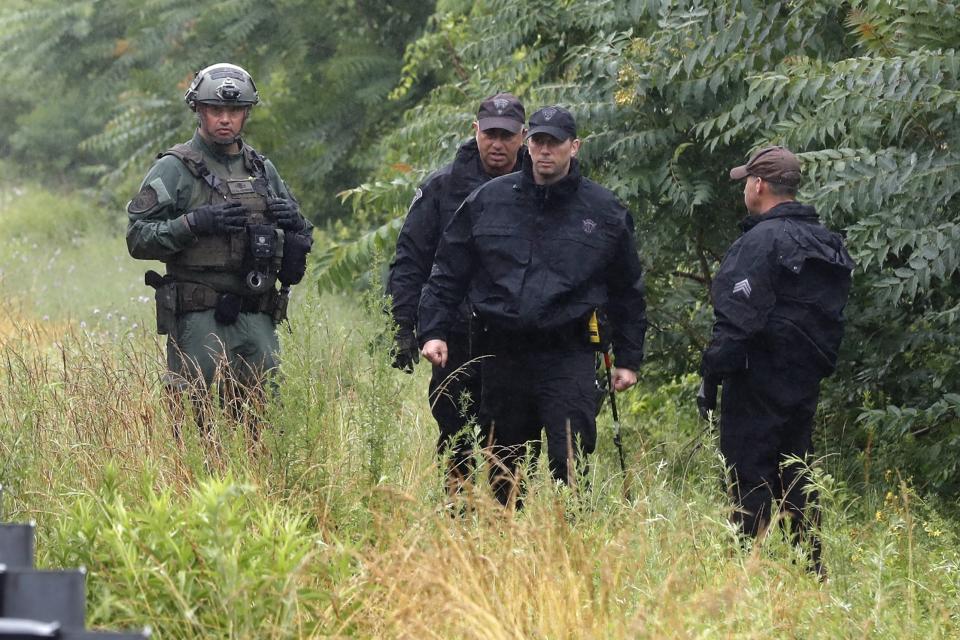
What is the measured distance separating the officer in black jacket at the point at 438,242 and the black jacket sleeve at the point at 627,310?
712 mm

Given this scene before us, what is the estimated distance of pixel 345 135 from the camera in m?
15.7

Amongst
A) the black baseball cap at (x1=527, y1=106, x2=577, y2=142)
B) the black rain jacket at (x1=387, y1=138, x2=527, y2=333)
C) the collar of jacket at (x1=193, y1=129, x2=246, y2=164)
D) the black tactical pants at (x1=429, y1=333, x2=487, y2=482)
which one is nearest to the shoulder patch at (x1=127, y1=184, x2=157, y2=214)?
the collar of jacket at (x1=193, y1=129, x2=246, y2=164)

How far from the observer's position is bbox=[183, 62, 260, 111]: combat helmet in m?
6.87

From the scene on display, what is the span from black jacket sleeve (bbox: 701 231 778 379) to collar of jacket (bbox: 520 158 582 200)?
30.8 inches

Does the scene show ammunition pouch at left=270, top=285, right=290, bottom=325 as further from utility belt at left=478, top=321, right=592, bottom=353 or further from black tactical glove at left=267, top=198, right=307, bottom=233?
utility belt at left=478, top=321, right=592, bottom=353

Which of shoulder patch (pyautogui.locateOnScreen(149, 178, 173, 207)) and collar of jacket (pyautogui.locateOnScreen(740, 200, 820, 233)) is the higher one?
shoulder patch (pyautogui.locateOnScreen(149, 178, 173, 207))

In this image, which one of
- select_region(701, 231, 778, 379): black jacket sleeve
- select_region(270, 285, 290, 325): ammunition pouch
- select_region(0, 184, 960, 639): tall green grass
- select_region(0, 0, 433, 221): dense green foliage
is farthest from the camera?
select_region(0, 0, 433, 221): dense green foliage

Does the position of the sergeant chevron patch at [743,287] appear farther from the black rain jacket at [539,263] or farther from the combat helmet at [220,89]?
the combat helmet at [220,89]

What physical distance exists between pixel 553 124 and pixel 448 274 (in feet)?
2.79

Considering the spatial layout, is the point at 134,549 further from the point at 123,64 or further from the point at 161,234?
the point at 123,64

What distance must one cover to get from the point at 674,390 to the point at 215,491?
535cm

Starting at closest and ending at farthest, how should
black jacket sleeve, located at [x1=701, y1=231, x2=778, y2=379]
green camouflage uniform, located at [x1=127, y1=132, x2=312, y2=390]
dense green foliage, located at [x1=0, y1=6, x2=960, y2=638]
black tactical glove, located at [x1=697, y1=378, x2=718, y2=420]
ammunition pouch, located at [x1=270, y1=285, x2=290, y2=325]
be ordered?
dense green foliage, located at [x1=0, y1=6, x2=960, y2=638] < black jacket sleeve, located at [x1=701, y1=231, x2=778, y2=379] < black tactical glove, located at [x1=697, y1=378, x2=718, y2=420] < green camouflage uniform, located at [x1=127, y1=132, x2=312, y2=390] < ammunition pouch, located at [x1=270, y1=285, x2=290, y2=325]

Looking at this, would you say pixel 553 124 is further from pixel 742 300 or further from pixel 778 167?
pixel 742 300

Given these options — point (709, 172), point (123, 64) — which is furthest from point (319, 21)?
point (709, 172)
